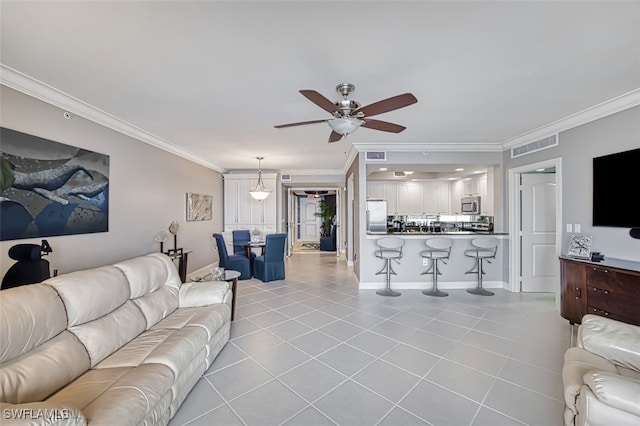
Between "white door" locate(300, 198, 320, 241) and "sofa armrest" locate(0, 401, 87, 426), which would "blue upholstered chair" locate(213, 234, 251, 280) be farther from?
"white door" locate(300, 198, 320, 241)

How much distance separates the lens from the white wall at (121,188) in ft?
8.47

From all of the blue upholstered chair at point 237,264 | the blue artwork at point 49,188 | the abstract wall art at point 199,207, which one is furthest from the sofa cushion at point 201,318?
the abstract wall art at point 199,207

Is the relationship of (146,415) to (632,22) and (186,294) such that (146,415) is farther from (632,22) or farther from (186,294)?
(632,22)

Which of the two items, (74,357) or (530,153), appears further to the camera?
(530,153)

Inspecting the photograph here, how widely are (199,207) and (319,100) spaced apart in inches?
191

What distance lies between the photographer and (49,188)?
2.72m

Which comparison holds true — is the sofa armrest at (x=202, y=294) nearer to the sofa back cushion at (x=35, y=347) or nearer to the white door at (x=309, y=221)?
the sofa back cushion at (x=35, y=347)

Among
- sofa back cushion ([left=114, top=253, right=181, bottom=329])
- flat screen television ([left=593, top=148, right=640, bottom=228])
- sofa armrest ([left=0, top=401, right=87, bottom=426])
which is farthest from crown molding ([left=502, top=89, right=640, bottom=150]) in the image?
sofa back cushion ([left=114, top=253, right=181, bottom=329])

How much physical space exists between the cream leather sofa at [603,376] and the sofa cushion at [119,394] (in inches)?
90.2

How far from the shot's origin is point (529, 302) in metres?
4.22

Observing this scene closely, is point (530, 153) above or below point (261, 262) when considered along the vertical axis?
above

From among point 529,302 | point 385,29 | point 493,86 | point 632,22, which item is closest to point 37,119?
point 385,29

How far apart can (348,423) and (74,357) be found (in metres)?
1.83

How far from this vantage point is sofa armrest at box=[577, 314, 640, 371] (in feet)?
5.68
